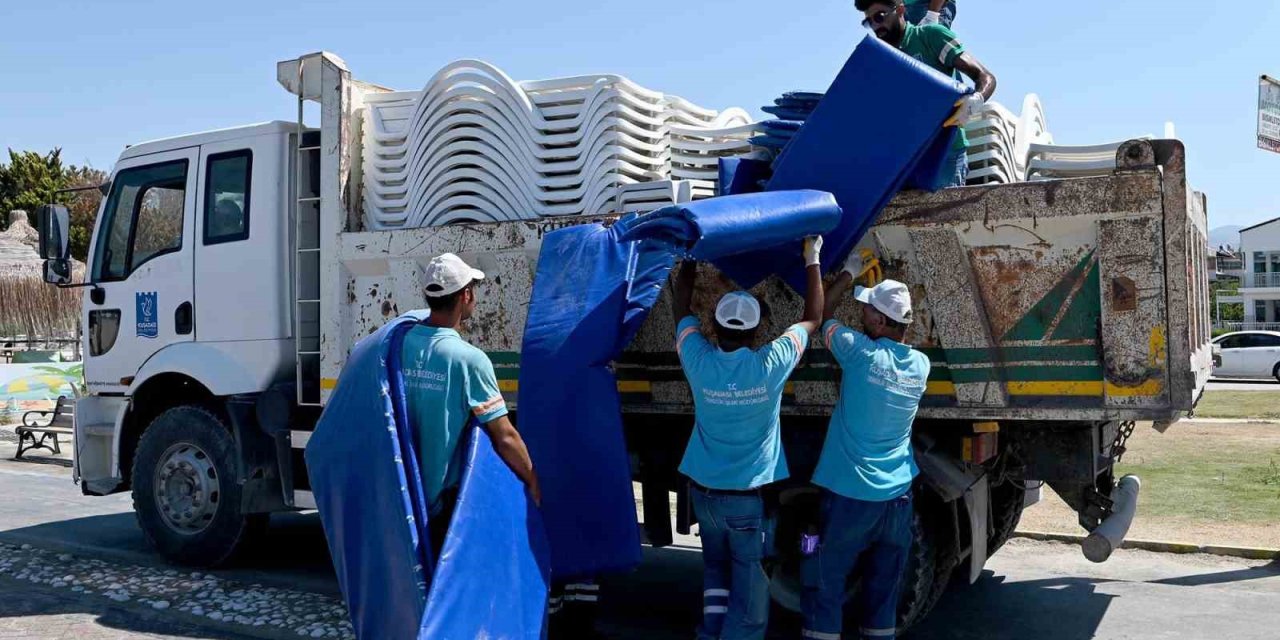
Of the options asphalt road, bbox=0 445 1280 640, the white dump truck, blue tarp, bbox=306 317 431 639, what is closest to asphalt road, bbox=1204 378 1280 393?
asphalt road, bbox=0 445 1280 640

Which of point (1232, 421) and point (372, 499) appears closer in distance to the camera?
point (372, 499)

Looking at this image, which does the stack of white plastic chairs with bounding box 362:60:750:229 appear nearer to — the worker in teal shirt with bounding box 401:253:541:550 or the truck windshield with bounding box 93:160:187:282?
the worker in teal shirt with bounding box 401:253:541:550

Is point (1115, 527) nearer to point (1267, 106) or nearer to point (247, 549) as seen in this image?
point (247, 549)

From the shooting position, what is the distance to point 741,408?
4508 millimetres

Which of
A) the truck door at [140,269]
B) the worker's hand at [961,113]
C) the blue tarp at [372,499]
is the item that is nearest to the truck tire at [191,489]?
the truck door at [140,269]

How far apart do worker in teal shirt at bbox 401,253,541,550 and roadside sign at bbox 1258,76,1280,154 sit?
800 cm

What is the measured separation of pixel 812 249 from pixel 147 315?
487 cm

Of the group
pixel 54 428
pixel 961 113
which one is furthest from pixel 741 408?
pixel 54 428

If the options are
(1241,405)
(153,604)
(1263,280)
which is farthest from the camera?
(1263,280)

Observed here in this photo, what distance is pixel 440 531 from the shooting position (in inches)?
169

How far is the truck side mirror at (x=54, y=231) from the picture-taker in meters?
7.36

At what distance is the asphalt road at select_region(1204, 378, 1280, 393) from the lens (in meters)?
22.2

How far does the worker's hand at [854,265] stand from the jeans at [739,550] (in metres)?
1.08

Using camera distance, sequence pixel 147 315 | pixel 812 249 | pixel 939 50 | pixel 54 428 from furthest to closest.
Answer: pixel 54 428 < pixel 147 315 < pixel 939 50 < pixel 812 249
